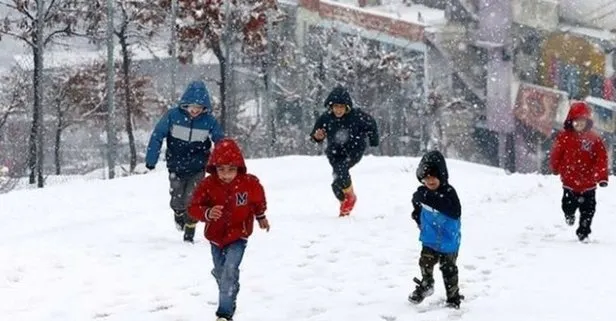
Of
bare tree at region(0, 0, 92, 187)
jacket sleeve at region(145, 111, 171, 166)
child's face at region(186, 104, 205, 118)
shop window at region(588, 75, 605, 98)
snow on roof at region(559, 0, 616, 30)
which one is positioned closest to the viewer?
child's face at region(186, 104, 205, 118)

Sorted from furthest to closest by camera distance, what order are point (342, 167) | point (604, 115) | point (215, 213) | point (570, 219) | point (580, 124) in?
point (604, 115) < point (342, 167) < point (570, 219) < point (580, 124) < point (215, 213)

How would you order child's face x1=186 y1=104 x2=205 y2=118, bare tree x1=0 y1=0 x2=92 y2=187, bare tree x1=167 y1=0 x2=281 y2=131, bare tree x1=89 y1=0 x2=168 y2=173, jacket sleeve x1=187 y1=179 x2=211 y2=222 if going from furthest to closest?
bare tree x1=167 y1=0 x2=281 y2=131
bare tree x1=89 y1=0 x2=168 y2=173
bare tree x1=0 y1=0 x2=92 y2=187
child's face x1=186 y1=104 x2=205 y2=118
jacket sleeve x1=187 y1=179 x2=211 y2=222

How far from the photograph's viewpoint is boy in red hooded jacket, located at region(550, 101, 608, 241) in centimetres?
933

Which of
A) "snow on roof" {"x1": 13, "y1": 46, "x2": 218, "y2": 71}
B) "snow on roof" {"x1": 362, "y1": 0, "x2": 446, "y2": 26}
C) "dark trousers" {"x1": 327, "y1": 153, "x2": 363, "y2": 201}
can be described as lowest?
"dark trousers" {"x1": 327, "y1": 153, "x2": 363, "y2": 201}

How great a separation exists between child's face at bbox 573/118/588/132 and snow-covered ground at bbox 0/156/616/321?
1298 millimetres

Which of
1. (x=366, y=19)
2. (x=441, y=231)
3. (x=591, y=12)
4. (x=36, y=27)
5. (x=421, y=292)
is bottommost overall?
(x=421, y=292)

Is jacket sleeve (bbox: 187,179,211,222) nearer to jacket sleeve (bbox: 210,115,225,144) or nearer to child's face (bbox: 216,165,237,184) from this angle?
child's face (bbox: 216,165,237,184)

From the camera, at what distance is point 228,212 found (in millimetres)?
6266

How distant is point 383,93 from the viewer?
4394cm

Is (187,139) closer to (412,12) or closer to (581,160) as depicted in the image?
(581,160)

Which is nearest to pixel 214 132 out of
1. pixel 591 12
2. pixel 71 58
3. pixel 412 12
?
pixel 591 12

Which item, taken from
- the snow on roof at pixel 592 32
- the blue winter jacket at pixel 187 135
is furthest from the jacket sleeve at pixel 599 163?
the snow on roof at pixel 592 32

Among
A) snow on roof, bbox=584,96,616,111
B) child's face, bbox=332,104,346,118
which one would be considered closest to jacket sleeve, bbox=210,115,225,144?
child's face, bbox=332,104,346,118

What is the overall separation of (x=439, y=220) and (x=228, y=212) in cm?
162
